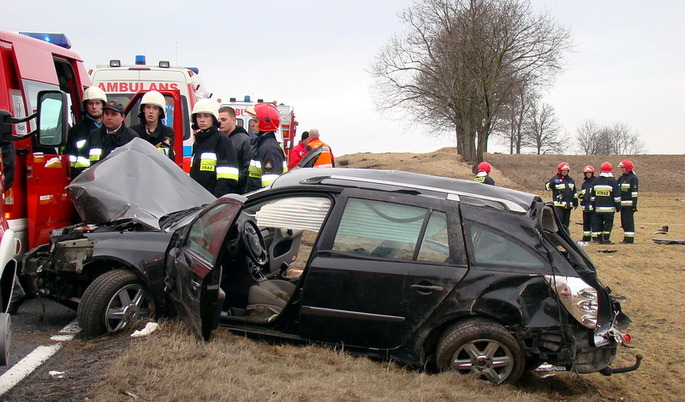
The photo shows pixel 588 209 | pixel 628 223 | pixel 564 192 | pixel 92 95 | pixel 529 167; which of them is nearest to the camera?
pixel 92 95

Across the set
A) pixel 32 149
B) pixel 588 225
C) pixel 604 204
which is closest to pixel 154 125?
pixel 32 149

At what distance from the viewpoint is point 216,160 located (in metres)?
7.52

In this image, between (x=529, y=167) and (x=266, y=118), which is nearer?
(x=266, y=118)

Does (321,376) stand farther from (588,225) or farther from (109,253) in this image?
(588,225)

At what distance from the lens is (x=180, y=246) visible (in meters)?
5.09

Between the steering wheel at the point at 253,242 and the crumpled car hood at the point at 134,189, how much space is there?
805 mm

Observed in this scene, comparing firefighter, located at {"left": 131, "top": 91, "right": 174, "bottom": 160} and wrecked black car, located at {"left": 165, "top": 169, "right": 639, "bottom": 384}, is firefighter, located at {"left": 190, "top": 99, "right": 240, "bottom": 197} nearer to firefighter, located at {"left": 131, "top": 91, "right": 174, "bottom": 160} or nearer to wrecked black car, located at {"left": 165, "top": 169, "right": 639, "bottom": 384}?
firefighter, located at {"left": 131, "top": 91, "right": 174, "bottom": 160}

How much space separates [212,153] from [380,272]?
341cm

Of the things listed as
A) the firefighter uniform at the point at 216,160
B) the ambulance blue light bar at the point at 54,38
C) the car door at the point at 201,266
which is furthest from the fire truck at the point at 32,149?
the firefighter uniform at the point at 216,160

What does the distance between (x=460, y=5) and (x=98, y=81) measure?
92.0ft

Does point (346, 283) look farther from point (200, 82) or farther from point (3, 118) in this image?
point (200, 82)

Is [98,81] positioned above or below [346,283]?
above

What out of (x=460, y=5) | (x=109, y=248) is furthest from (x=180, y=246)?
(x=460, y=5)

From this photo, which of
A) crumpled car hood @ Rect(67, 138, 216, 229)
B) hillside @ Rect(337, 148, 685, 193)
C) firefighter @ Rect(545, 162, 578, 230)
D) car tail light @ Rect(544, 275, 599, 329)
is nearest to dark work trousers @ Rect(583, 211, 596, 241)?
firefighter @ Rect(545, 162, 578, 230)
